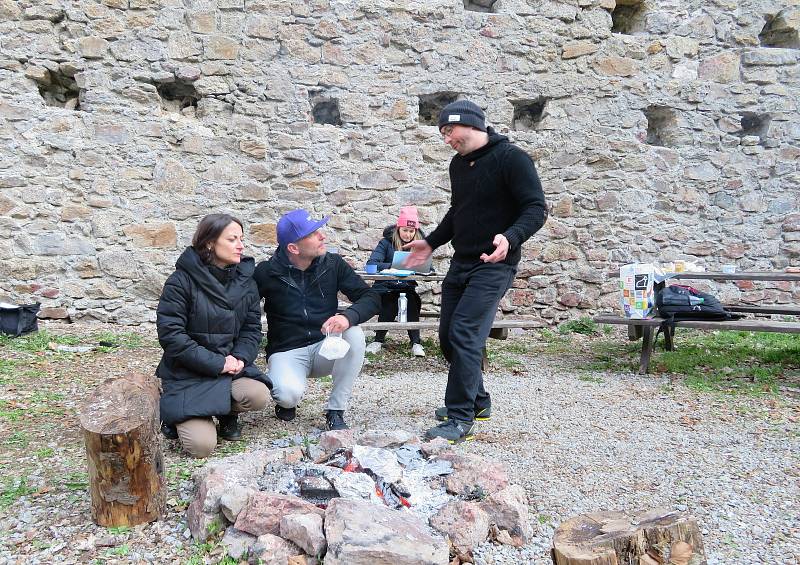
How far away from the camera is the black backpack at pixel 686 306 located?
5031 mm

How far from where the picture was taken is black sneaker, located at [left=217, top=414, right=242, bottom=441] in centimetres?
340

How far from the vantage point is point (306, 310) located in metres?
3.66

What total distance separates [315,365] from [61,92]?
4506mm

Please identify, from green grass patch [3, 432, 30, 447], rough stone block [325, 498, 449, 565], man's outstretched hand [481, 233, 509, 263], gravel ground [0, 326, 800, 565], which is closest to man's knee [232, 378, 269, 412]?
gravel ground [0, 326, 800, 565]

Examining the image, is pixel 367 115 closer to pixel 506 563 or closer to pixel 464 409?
pixel 464 409

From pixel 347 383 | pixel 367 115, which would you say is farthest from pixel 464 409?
pixel 367 115

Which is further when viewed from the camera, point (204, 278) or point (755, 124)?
point (755, 124)

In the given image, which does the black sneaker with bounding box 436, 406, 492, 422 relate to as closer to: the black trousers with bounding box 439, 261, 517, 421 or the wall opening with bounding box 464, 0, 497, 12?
the black trousers with bounding box 439, 261, 517, 421

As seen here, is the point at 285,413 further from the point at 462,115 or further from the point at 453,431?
the point at 462,115

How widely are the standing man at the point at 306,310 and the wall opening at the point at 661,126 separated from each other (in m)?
4.86

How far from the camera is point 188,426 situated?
123 inches

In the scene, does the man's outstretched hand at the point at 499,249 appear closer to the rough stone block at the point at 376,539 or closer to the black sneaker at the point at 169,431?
the rough stone block at the point at 376,539

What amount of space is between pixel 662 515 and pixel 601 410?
2.23m

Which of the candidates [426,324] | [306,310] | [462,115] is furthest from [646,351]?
[306,310]
